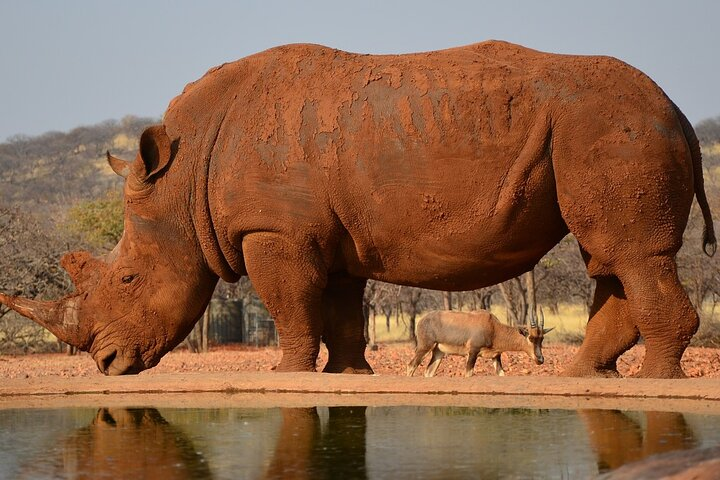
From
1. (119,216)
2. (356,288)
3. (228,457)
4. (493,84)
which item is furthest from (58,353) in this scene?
(228,457)

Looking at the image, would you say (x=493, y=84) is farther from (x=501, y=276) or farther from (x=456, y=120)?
(x=501, y=276)

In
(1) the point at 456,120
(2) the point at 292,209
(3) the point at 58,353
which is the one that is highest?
(1) the point at 456,120

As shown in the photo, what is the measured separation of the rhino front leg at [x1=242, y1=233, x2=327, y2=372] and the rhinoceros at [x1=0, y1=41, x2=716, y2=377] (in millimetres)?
13

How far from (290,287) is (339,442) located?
3.47 m

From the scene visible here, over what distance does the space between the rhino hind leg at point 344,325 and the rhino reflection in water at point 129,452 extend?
3.11 m

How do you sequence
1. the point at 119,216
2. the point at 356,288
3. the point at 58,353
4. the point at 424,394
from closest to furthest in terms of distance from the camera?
the point at 424,394, the point at 356,288, the point at 58,353, the point at 119,216

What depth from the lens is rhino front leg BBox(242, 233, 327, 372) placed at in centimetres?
950

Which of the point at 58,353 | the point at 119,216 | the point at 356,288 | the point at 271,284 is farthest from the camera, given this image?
the point at 119,216

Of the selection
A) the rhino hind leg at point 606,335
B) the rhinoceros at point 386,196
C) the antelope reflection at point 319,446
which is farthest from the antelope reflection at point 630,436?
the rhino hind leg at point 606,335

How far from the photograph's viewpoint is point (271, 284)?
31.4ft

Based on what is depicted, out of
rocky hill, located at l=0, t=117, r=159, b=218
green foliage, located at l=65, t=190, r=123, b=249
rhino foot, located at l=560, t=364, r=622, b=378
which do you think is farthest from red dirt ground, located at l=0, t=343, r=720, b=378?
rocky hill, located at l=0, t=117, r=159, b=218

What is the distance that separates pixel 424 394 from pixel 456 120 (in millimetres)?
2222

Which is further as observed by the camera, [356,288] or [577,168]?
[356,288]

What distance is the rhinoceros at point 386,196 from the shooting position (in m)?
8.91
